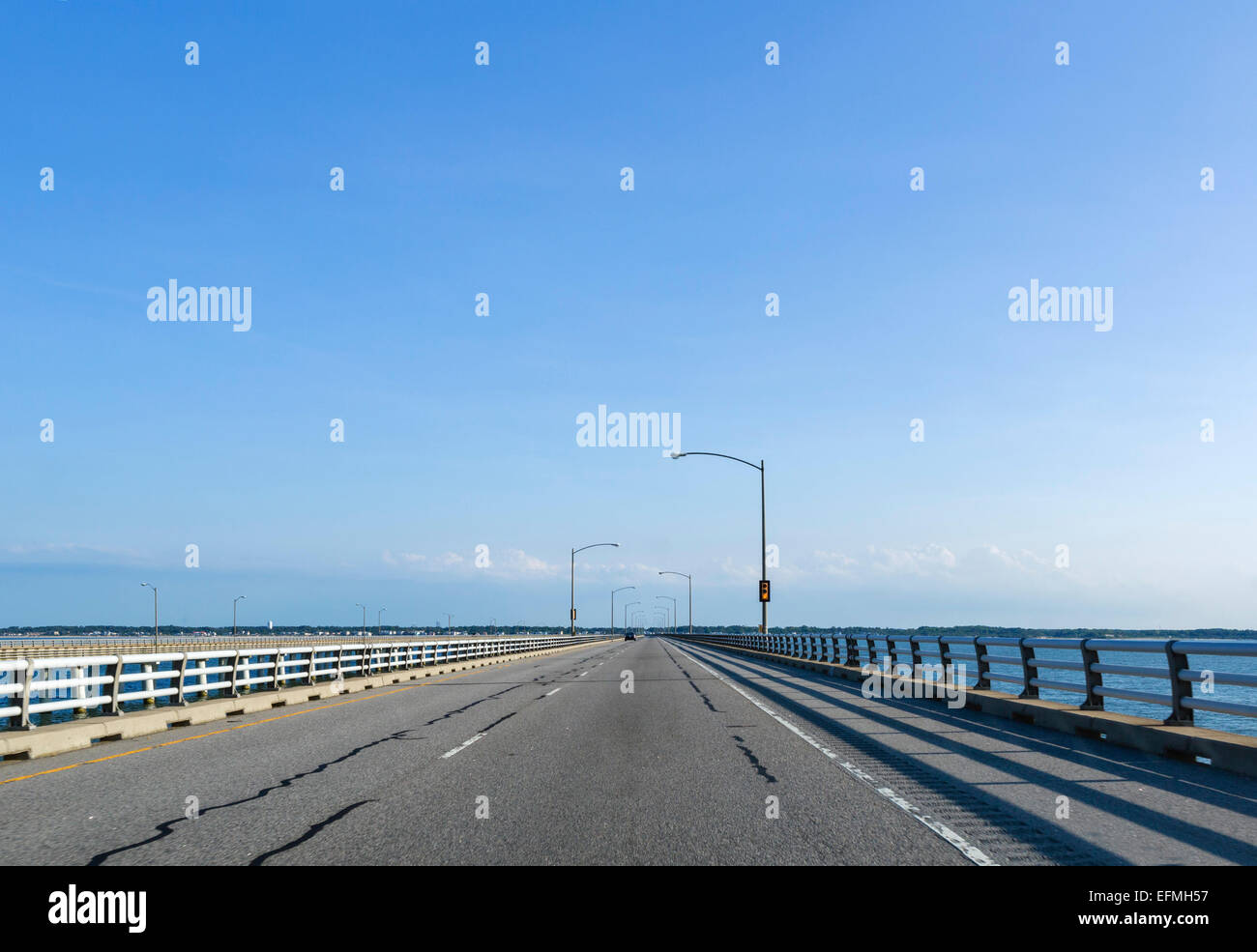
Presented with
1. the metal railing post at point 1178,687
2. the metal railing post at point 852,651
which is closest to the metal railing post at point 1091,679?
the metal railing post at point 1178,687

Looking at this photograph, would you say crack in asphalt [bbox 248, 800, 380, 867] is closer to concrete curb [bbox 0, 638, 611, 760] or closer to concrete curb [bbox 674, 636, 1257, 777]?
concrete curb [bbox 0, 638, 611, 760]

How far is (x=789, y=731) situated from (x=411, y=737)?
5.56 m

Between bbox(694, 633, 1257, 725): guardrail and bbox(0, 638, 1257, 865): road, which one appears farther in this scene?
bbox(694, 633, 1257, 725): guardrail

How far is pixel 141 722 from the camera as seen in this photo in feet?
48.1

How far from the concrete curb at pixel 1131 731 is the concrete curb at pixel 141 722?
532 inches

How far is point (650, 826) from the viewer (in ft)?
25.1

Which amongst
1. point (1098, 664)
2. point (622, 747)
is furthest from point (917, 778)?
point (1098, 664)

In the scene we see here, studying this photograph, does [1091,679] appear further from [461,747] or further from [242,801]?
[242,801]

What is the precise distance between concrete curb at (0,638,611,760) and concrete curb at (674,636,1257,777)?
1352cm

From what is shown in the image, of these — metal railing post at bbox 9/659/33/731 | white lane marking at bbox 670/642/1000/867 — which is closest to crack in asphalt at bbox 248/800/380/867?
white lane marking at bbox 670/642/1000/867

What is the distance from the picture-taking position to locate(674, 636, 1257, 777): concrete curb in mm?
10352

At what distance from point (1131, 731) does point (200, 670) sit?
604 inches

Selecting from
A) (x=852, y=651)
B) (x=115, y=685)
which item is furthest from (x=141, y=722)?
(x=852, y=651)
